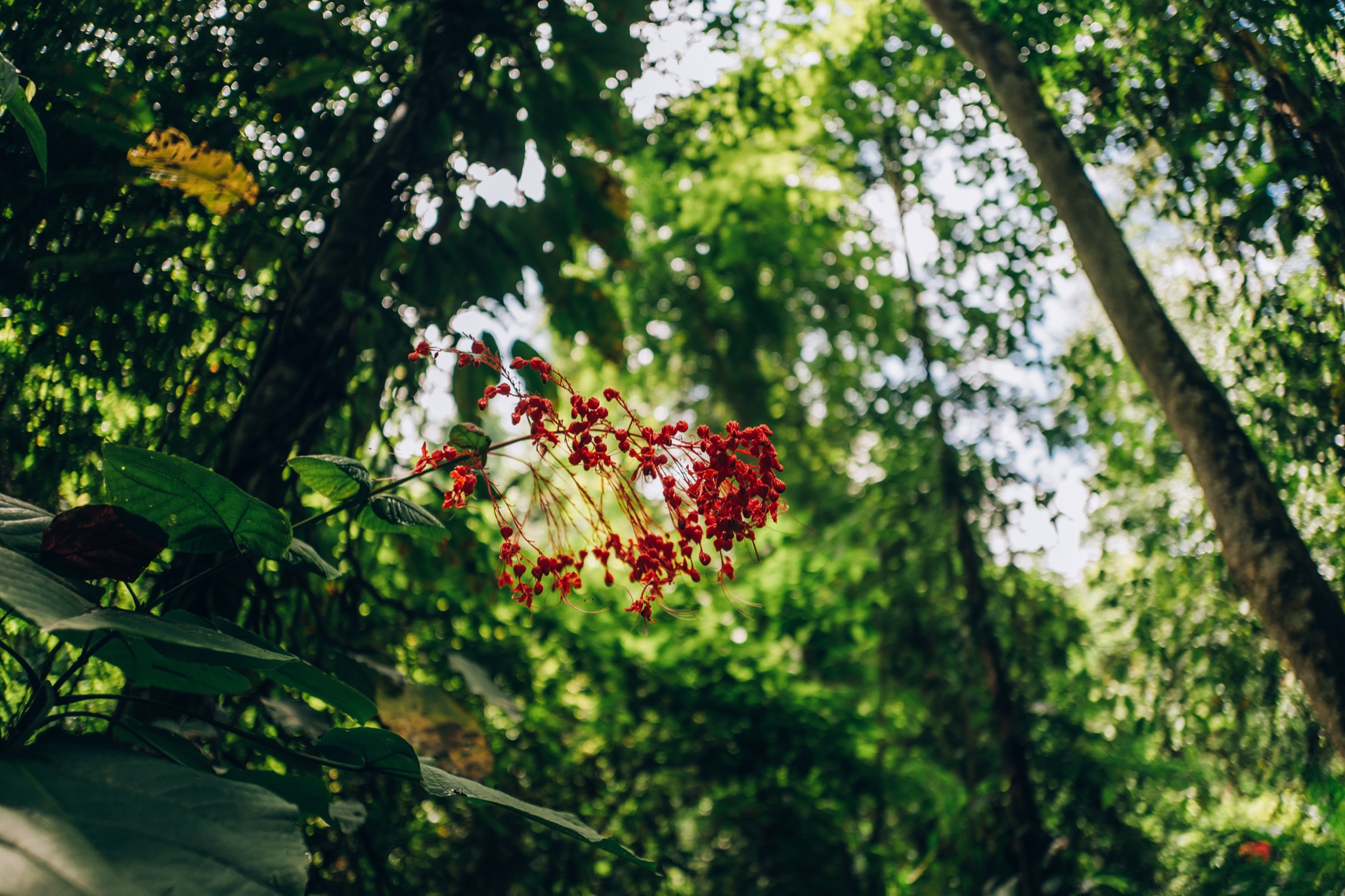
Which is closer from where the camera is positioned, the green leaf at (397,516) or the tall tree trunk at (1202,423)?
the green leaf at (397,516)

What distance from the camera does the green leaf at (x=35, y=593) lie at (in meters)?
0.54

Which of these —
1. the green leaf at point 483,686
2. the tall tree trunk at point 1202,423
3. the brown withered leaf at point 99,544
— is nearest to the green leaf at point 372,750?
the brown withered leaf at point 99,544

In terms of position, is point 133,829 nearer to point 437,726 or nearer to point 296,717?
point 296,717

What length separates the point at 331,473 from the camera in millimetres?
945

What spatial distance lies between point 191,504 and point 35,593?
242mm

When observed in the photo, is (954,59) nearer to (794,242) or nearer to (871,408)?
(871,408)

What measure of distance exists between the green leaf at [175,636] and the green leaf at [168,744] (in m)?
0.10

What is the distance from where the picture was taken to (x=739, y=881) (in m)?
3.42

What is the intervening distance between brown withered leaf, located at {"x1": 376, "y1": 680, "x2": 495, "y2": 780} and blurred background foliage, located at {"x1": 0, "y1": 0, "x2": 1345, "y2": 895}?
15cm

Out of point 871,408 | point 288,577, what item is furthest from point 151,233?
point 871,408

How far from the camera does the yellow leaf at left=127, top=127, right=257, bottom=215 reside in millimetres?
1251

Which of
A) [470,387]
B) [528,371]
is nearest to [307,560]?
[528,371]

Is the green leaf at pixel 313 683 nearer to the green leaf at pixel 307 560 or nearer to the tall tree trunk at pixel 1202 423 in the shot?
the green leaf at pixel 307 560

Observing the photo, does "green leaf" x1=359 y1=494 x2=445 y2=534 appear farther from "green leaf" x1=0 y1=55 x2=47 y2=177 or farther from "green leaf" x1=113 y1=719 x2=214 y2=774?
"green leaf" x1=0 y1=55 x2=47 y2=177
